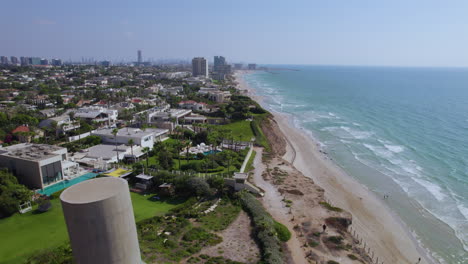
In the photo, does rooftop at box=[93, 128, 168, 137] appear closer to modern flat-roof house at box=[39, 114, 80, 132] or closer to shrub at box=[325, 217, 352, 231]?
modern flat-roof house at box=[39, 114, 80, 132]

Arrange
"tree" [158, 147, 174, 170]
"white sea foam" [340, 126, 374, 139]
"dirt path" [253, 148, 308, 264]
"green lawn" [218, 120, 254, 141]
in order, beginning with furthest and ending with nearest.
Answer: "white sea foam" [340, 126, 374, 139] < "green lawn" [218, 120, 254, 141] < "tree" [158, 147, 174, 170] < "dirt path" [253, 148, 308, 264]

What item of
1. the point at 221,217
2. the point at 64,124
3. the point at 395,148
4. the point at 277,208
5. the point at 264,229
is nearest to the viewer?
the point at 264,229

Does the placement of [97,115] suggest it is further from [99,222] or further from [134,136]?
[99,222]

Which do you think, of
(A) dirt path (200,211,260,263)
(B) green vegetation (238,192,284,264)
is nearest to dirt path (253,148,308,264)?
(B) green vegetation (238,192,284,264)

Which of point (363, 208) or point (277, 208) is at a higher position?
point (277, 208)

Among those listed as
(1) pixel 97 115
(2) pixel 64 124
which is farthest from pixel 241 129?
(2) pixel 64 124

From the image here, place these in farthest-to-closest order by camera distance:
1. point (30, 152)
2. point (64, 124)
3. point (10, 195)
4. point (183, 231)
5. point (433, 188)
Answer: point (64, 124)
point (433, 188)
point (30, 152)
point (10, 195)
point (183, 231)

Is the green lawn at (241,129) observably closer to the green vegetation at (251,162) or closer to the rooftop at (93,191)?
the green vegetation at (251,162)
